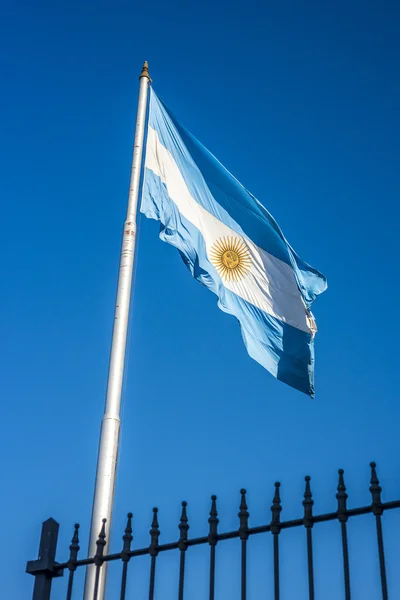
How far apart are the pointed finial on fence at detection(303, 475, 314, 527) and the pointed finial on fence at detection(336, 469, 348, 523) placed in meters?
0.23

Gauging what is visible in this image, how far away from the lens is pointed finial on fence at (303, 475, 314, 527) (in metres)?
6.48

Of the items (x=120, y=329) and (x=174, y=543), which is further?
(x=120, y=329)

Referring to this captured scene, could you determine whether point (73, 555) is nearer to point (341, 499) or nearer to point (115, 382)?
point (115, 382)

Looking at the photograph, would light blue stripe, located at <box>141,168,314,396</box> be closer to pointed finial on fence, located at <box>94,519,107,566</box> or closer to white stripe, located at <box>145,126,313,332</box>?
white stripe, located at <box>145,126,313,332</box>

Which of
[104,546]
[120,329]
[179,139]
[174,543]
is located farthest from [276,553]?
[179,139]

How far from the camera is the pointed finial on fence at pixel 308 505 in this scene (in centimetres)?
648

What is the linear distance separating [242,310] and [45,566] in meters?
5.14

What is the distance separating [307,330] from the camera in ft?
41.2

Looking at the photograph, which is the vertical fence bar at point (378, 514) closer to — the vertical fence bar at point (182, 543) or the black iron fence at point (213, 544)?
the black iron fence at point (213, 544)

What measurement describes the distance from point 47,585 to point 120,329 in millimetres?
3413

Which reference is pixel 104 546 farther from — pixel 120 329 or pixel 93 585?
pixel 120 329

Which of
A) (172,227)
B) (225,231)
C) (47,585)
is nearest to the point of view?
(47,585)

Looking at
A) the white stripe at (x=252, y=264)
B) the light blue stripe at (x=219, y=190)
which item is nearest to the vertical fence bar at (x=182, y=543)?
the white stripe at (x=252, y=264)

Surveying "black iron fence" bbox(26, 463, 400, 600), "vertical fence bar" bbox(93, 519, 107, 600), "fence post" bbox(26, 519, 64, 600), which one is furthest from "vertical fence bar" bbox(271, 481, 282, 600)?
"fence post" bbox(26, 519, 64, 600)
